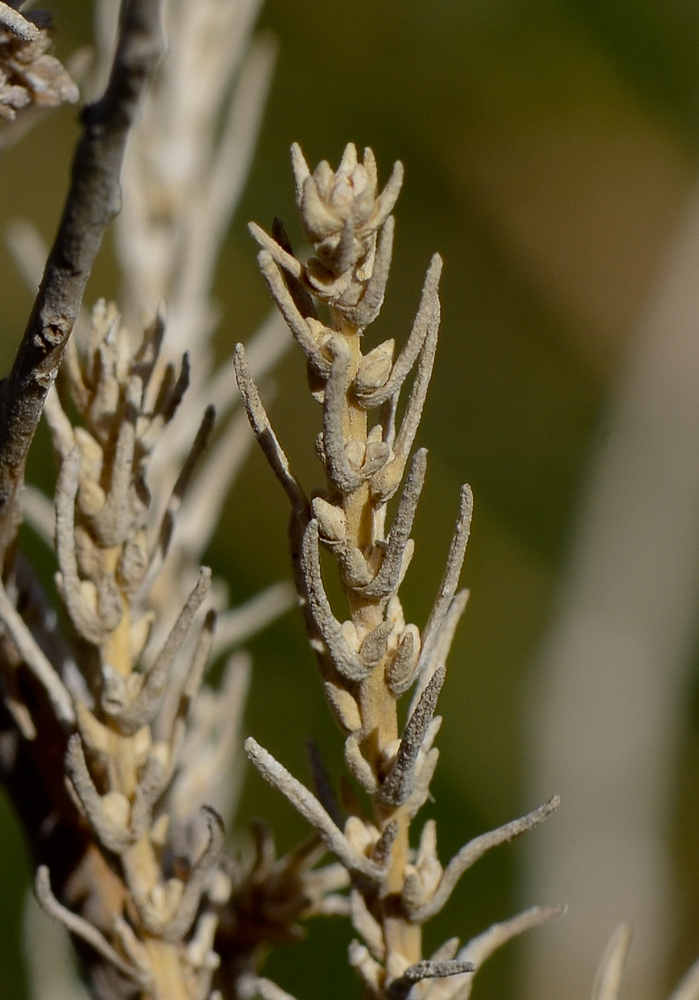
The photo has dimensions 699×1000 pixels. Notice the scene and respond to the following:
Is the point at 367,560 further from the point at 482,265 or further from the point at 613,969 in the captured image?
the point at 482,265

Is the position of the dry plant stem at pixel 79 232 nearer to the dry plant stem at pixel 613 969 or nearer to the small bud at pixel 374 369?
the small bud at pixel 374 369

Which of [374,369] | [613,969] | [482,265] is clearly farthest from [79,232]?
[482,265]

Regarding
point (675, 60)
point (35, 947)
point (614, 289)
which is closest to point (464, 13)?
point (675, 60)

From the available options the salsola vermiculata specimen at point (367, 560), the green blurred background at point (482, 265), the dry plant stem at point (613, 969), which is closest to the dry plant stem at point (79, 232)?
the salsola vermiculata specimen at point (367, 560)

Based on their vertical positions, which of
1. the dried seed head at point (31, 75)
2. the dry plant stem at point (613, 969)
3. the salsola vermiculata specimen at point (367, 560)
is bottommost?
the dry plant stem at point (613, 969)

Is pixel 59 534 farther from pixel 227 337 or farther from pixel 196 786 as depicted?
pixel 227 337
